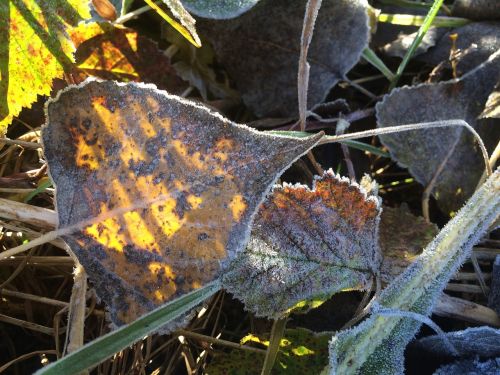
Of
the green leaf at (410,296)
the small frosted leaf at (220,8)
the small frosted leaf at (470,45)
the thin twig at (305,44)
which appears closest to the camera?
the green leaf at (410,296)

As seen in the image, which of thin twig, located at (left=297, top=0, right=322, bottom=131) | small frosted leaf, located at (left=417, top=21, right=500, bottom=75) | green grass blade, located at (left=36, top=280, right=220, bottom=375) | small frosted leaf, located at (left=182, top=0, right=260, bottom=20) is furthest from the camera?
small frosted leaf, located at (left=417, top=21, right=500, bottom=75)

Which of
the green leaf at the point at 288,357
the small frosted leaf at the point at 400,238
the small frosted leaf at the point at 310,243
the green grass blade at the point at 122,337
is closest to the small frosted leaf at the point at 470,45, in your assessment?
the small frosted leaf at the point at 400,238

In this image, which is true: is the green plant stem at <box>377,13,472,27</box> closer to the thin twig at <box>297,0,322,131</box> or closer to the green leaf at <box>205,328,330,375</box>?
the thin twig at <box>297,0,322,131</box>

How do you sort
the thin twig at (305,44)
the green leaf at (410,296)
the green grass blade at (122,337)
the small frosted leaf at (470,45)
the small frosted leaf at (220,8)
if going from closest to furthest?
the green grass blade at (122,337), the green leaf at (410,296), the thin twig at (305,44), the small frosted leaf at (220,8), the small frosted leaf at (470,45)

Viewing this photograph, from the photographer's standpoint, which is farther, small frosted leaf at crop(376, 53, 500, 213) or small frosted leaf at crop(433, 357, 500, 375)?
small frosted leaf at crop(376, 53, 500, 213)

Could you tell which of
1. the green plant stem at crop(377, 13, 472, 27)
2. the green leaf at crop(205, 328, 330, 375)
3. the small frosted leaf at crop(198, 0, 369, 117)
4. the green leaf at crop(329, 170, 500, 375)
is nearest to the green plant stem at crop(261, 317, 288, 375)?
the green leaf at crop(205, 328, 330, 375)

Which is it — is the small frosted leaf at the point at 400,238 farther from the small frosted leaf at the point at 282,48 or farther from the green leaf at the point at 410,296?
the small frosted leaf at the point at 282,48

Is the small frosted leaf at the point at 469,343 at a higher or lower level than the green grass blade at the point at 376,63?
lower
